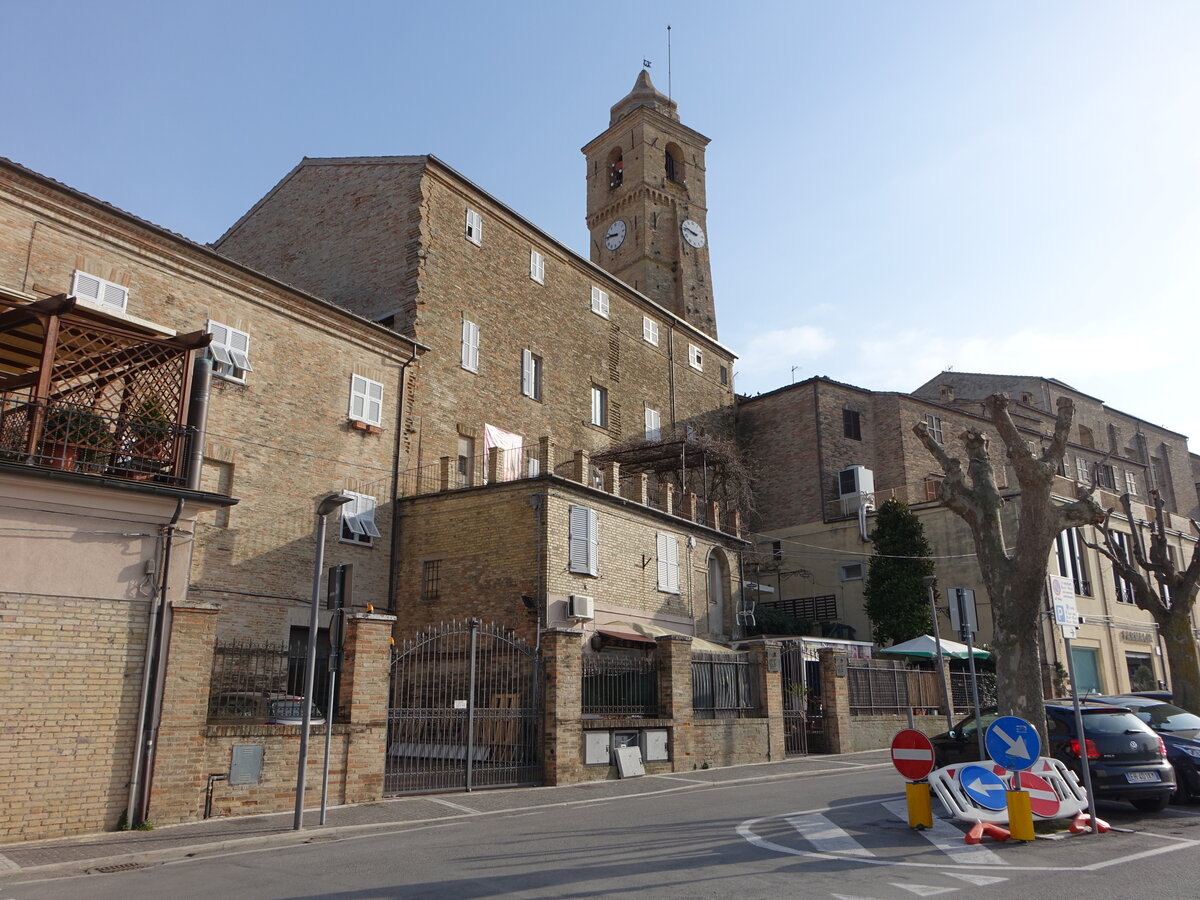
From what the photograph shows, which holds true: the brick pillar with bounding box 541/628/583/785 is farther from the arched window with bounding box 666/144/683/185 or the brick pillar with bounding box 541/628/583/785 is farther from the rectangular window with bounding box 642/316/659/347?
the arched window with bounding box 666/144/683/185

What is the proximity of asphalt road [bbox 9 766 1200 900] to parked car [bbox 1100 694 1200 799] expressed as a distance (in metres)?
0.88

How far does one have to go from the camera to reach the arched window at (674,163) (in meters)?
48.1

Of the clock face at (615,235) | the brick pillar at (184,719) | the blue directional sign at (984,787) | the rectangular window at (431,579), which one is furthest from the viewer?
the clock face at (615,235)

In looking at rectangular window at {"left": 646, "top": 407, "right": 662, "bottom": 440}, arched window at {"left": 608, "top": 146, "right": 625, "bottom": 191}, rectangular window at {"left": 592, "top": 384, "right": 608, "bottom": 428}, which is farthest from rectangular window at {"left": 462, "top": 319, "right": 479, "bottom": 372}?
arched window at {"left": 608, "top": 146, "right": 625, "bottom": 191}

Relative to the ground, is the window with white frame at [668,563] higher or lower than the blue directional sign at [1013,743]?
higher

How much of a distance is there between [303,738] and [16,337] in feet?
22.7

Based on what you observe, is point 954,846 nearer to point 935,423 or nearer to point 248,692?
point 248,692

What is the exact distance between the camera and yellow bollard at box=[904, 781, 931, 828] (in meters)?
9.90

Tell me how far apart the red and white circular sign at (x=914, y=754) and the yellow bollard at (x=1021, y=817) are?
2.86 feet

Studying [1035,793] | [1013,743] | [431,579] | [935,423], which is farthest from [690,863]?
[935,423]

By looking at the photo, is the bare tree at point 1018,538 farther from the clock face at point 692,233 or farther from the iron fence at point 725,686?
the clock face at point 692,233

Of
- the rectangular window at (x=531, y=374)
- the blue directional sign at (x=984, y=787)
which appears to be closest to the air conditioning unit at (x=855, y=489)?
the rectangular window at (x=531, y=374)

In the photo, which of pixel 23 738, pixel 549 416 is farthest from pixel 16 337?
pixel 549 416

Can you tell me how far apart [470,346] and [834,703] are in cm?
1377
